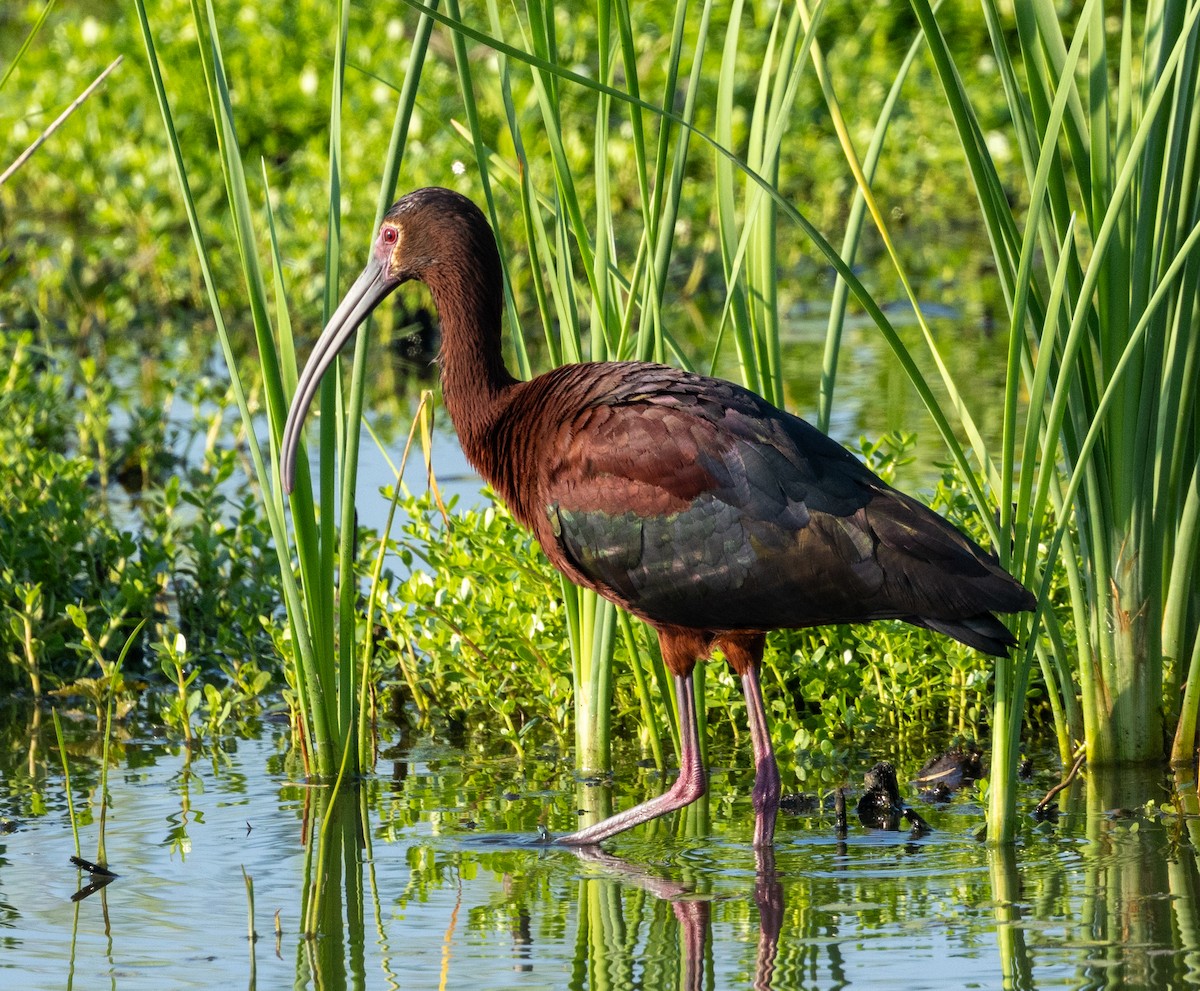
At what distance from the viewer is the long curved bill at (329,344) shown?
14.6 ft

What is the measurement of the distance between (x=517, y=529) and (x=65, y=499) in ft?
4.69

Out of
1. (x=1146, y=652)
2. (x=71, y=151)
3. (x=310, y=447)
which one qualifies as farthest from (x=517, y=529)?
(x=71, y=151)

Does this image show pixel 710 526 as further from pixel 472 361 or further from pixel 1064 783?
pixel 1064 783

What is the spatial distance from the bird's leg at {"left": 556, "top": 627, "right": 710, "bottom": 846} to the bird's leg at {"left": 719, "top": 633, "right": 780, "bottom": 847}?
0.11 m

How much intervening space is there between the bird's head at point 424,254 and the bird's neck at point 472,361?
18 millimetres

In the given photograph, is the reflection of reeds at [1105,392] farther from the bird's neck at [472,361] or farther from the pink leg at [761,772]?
the bird's neck at [472,361]

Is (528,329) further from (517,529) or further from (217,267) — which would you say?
(517,529)

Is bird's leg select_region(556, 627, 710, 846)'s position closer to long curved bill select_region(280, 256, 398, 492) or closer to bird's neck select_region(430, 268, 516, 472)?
bird's neck select_region(430, 268, 516, 472)

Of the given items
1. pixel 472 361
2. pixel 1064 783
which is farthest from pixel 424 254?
pixel 1064 783

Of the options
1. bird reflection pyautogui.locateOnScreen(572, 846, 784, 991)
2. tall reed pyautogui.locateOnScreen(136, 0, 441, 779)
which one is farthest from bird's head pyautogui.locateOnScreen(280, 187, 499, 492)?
bird reflection pyautogui.locateOnScreen(572, 846, 784, 991)

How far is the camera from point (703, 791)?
455cm

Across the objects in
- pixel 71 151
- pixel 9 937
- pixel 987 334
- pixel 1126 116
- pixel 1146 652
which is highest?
pixel 71 151

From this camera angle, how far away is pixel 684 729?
4555 mm

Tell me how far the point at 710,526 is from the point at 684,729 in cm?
53
